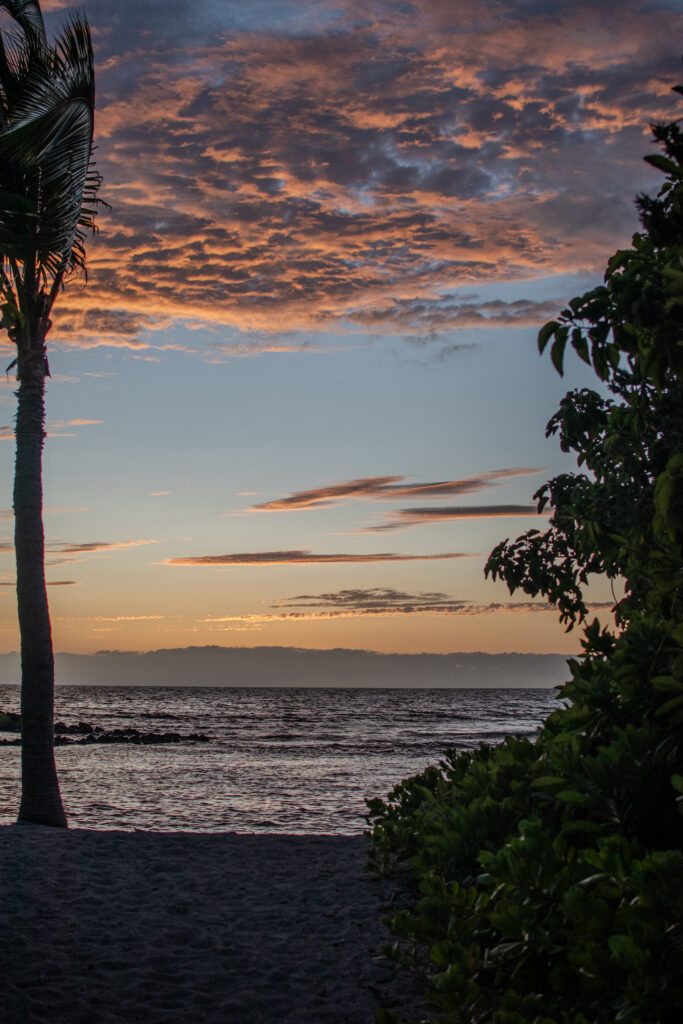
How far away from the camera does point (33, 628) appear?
11609mm

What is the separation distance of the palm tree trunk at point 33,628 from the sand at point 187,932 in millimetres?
1066

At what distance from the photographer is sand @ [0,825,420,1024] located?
17.6ft

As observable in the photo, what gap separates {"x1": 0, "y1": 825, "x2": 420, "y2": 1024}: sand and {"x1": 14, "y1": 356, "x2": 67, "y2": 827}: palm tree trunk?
1.07 m

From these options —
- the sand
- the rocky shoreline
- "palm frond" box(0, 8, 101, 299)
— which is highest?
"palm frond" box(0, 8, 101, 299)

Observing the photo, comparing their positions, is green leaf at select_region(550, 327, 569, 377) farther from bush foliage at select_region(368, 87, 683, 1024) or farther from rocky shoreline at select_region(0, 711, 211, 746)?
rocky shoreline at select_region(0, 711, 211, 746)

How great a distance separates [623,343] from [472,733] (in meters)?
52.4

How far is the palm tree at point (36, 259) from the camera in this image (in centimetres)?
1107

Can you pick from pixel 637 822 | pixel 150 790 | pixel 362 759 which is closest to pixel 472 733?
pixel 362 759

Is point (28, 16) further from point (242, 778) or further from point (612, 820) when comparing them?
point (242, 778)

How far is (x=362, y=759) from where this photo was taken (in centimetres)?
3316

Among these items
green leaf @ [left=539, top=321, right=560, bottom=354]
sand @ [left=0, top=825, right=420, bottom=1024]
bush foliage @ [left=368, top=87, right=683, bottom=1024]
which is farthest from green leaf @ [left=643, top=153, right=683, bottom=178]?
sand @ [left=0, top=825, right=420, bottom=1024]

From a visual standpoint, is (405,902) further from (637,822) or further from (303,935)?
(637,822)

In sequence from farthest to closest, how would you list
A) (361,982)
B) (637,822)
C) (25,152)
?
(25,152), (361,982), (637,822)

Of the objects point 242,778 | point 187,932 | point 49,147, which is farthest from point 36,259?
point 242,778
